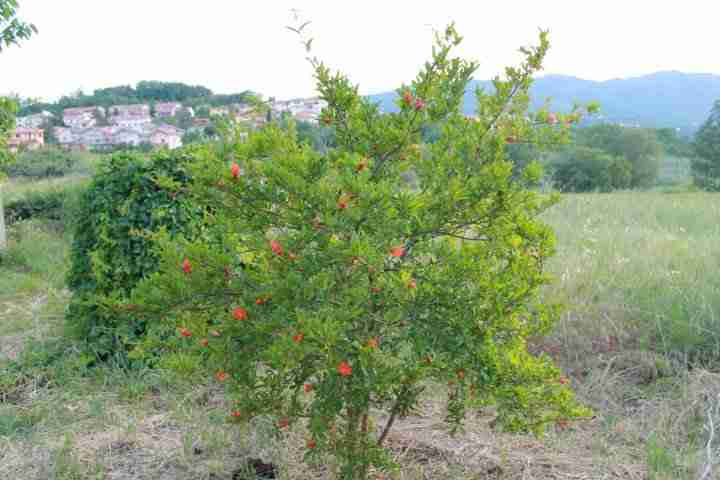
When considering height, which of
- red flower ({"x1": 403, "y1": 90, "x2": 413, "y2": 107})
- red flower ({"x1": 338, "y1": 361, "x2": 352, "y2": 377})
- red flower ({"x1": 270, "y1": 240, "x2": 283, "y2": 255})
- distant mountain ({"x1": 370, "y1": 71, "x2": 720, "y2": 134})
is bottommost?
red flower ({"x1": 338, "y1": 361, "x2": 352, "y2": 377})

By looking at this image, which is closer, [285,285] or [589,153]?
[285,285]

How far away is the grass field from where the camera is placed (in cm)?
286

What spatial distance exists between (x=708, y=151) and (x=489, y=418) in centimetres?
3586

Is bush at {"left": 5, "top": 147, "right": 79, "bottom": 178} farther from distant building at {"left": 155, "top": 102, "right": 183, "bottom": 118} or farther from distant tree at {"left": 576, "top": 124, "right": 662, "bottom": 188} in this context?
distant tree at {"left": 576, "top": 124, "right": 662, "bottom": 188}

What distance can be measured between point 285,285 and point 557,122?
1.12m

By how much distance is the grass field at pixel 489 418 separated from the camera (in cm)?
286

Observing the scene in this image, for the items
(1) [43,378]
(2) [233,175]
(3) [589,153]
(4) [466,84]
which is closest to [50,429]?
(1) [43,378]

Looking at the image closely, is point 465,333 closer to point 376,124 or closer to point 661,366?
point 376,124

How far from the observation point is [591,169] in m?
34.3

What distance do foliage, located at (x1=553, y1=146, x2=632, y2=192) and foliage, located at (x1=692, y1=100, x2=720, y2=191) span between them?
362cm

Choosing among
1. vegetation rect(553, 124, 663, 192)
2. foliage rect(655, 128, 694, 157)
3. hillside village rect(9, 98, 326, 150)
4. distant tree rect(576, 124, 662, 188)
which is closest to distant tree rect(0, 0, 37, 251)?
hillside village rect(9, 98, 326, 150)

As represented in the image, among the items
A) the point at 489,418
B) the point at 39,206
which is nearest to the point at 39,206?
the point at 39,206

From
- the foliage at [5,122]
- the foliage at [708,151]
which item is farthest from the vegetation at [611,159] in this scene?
the foliage at [5,122]

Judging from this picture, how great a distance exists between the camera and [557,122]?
6.98 feet
